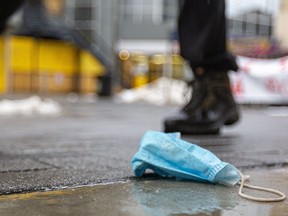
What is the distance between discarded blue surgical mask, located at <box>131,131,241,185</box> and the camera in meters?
1.50

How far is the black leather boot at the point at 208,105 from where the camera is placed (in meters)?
2.95

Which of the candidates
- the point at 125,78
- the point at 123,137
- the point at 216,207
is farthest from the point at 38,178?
the point at 125,78

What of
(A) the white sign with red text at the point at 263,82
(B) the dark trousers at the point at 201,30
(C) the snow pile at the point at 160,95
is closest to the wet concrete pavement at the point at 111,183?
(B) the dark trousers at the point at 201,30

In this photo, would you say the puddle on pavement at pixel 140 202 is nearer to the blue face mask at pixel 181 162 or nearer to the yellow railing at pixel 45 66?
the blue face mask at pixel 181 162

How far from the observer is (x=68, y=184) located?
1493mm

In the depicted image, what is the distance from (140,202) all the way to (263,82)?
938 centimetres

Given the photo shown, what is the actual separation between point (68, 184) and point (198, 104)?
157cm

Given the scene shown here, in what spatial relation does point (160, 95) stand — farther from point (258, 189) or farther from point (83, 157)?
point (258, 189)

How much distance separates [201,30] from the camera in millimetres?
2803

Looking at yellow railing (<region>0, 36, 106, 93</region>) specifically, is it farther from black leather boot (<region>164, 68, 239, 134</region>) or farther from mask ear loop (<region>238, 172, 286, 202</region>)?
mask ear loop (<region>238, 172, 286, 202</region>)

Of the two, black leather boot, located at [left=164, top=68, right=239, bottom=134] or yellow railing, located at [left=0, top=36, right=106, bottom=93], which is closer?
black leather boot, located at [left=164, top=68, right=239, bottom=134]

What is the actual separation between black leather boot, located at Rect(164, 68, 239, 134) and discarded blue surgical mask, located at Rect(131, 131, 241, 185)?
4.18ft

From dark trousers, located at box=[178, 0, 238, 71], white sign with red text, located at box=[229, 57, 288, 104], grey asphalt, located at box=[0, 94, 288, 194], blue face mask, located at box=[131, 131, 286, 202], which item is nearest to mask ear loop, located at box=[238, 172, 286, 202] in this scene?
blue face mask, located at box=[131, 131, 286, 202]

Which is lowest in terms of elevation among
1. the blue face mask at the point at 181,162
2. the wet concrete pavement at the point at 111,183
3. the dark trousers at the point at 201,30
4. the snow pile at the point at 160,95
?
the snow pile at the point at 160,95
